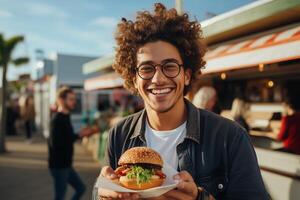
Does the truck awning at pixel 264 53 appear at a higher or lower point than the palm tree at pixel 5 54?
lower

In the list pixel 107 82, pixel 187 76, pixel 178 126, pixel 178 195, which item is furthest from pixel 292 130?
pixel 107 82

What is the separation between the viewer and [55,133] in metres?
5.18

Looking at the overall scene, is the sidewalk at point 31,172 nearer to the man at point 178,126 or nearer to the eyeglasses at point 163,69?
the man at point 178,126

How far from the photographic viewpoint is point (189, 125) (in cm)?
195

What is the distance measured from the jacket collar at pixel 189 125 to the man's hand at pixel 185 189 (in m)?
0.32

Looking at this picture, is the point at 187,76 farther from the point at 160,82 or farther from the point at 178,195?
the point at 178,195

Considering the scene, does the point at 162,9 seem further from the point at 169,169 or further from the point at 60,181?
the point at 60,181

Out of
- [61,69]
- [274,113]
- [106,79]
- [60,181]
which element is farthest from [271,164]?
[61,69]

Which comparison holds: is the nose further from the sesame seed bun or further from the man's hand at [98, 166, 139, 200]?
the man's hand at [98, 166, 139, 200]

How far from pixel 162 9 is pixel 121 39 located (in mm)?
324

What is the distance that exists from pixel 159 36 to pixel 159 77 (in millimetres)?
282

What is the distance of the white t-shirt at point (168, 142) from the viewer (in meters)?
1.96

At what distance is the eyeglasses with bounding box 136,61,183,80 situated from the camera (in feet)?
6.32

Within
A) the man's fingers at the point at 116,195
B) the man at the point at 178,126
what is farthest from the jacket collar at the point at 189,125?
the man's fingers at the point at 116,195
